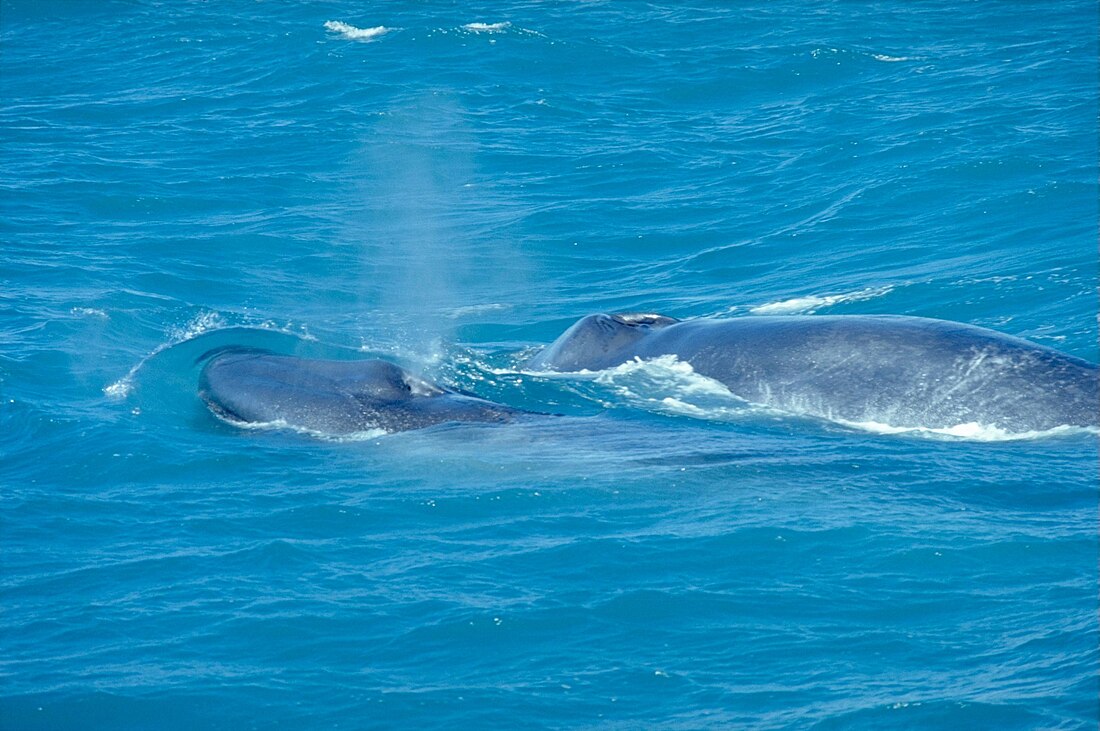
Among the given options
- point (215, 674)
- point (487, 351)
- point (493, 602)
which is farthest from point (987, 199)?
point (215, 674)

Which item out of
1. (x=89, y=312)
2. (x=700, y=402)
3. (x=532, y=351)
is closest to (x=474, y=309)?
(x=532, y=351)

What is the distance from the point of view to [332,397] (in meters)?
16.1

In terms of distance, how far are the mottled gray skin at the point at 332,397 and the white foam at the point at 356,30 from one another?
26302mm

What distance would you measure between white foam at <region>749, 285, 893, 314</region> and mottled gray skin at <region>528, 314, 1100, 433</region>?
155 inches

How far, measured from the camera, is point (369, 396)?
635 inches

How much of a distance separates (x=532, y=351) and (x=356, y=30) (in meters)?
25.1

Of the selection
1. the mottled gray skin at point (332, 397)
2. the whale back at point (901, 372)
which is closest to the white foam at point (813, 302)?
the whale back at point (901, 372)

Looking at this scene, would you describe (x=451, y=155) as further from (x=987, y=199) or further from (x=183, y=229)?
(x=987, y=199)

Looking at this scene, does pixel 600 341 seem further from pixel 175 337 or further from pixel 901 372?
pixel 175 337

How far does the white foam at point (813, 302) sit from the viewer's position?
21.4 m

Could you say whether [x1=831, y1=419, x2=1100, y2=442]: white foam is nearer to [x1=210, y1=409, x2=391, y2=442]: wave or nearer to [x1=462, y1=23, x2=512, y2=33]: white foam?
[x1=210, y1=409, x2=391, y2=442]: wave

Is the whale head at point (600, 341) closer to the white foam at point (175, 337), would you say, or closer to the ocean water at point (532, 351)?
the ocean water at point (532, 351)

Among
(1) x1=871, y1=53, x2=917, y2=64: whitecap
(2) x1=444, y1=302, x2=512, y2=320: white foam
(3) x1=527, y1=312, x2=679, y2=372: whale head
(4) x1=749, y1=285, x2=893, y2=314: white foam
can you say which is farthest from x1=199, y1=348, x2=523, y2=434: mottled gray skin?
(1) x1=871, y1=53, x2=917, y2=64: whitecap

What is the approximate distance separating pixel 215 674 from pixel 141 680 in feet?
1.85
